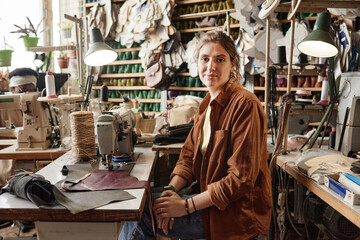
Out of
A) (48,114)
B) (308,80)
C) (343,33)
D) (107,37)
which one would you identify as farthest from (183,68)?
(48,114)

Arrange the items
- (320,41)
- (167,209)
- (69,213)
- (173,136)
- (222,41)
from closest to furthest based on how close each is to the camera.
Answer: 1. (69,213)
2. (167,209)
3. (222,41)
4. (320,41)
5. (173,136)

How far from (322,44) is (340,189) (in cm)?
104

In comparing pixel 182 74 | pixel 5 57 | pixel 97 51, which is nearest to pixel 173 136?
pixel 97 51

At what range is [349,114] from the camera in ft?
6.37

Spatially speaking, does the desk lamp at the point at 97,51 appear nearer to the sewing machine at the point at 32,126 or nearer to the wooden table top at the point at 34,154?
the sewing machine at the point at 32,126

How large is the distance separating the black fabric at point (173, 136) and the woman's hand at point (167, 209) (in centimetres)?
77

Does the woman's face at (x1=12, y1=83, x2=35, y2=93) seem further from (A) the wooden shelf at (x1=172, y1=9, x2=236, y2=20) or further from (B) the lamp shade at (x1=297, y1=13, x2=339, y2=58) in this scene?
(A) the wooden shelf at (x1=172, y1=9, x2=236, y2=20)

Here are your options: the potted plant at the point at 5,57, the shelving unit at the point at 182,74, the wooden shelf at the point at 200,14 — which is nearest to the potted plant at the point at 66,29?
the shelving unit at the point at 182,74

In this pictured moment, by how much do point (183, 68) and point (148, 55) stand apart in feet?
2.31

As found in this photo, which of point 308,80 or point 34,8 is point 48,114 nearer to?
point 308,80

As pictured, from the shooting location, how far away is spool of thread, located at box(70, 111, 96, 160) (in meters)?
1.95

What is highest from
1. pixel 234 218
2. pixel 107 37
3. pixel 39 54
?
pixel 107 37

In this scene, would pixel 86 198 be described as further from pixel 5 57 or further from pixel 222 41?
pixel 5 57

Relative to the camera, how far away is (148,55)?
18.9ft
